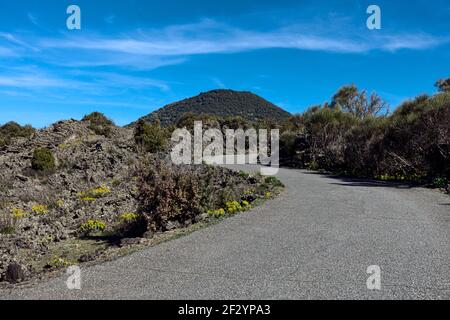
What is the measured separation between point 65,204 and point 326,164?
15359 mm

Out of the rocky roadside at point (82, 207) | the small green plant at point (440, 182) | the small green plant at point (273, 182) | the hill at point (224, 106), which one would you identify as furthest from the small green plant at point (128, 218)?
the hill at point (224, 106)

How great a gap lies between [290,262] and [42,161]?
62.9 feet

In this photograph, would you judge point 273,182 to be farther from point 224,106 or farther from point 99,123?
point 224,106

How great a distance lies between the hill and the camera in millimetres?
80688

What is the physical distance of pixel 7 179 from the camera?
18.7 meters

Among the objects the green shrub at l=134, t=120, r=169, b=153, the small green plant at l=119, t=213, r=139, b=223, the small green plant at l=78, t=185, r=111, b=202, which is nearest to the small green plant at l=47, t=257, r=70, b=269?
the small green plant at l=119, t=213, r=139, b=223

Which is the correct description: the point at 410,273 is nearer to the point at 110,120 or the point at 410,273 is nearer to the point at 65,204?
the point at 65,204

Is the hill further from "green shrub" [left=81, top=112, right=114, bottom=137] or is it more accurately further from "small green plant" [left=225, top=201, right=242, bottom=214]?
"small green plant" [left=225, top=201, right=242, bottom=214]

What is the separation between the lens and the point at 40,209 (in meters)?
13.3

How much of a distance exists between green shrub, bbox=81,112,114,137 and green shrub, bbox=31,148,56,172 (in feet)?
38.6

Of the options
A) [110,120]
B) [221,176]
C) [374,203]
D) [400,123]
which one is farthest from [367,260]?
[110,120]

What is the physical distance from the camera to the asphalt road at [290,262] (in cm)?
480

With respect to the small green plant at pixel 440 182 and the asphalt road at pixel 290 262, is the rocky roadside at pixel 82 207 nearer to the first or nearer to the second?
the asphalt road at pixel 290 262
